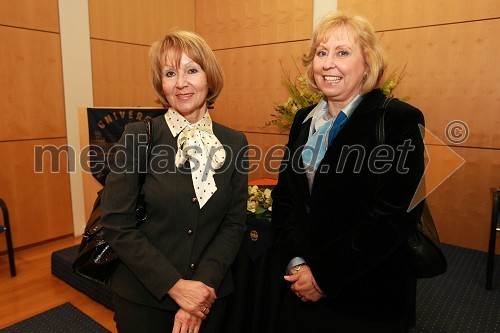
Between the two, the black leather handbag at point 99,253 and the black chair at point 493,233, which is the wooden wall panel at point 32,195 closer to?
the black leather handbag at point 99,253

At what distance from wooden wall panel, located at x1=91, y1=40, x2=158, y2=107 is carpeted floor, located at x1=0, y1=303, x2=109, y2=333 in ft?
7.77

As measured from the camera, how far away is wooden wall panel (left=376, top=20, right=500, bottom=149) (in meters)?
3.36

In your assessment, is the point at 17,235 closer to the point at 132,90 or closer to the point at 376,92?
the point at 132,90

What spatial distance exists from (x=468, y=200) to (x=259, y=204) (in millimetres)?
2484

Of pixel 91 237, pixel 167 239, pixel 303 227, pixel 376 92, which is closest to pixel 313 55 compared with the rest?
pixel 376 92

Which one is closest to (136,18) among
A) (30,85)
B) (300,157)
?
(30,85)

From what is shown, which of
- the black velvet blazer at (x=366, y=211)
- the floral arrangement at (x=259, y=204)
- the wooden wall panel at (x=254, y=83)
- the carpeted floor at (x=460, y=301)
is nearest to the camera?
the black velvet blazer at (x=366, y=211)

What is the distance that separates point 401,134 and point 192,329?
0.94 metres

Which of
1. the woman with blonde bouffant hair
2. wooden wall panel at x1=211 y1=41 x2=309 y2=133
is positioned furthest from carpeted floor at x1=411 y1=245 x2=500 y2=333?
wooden wall panel at x1=211 y1=41 x2=309 y2=133

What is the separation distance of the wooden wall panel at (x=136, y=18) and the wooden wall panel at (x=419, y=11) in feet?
7.20

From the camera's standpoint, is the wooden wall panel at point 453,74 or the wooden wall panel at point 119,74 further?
the wooden wall panel at point 119,74

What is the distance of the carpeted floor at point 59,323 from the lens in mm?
2559

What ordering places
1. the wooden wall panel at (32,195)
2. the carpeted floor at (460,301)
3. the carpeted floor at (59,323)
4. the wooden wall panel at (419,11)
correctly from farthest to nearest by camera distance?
the wooden wall panel at (32,195)
the wooden wall panel at (419,11)
the carpeted floor at (59,323)
the carpeted floor at (460,301)

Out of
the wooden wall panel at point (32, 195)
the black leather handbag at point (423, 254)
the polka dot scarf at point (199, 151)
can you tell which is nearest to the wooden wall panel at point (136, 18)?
the wooden wall panel at point (32, 195)
